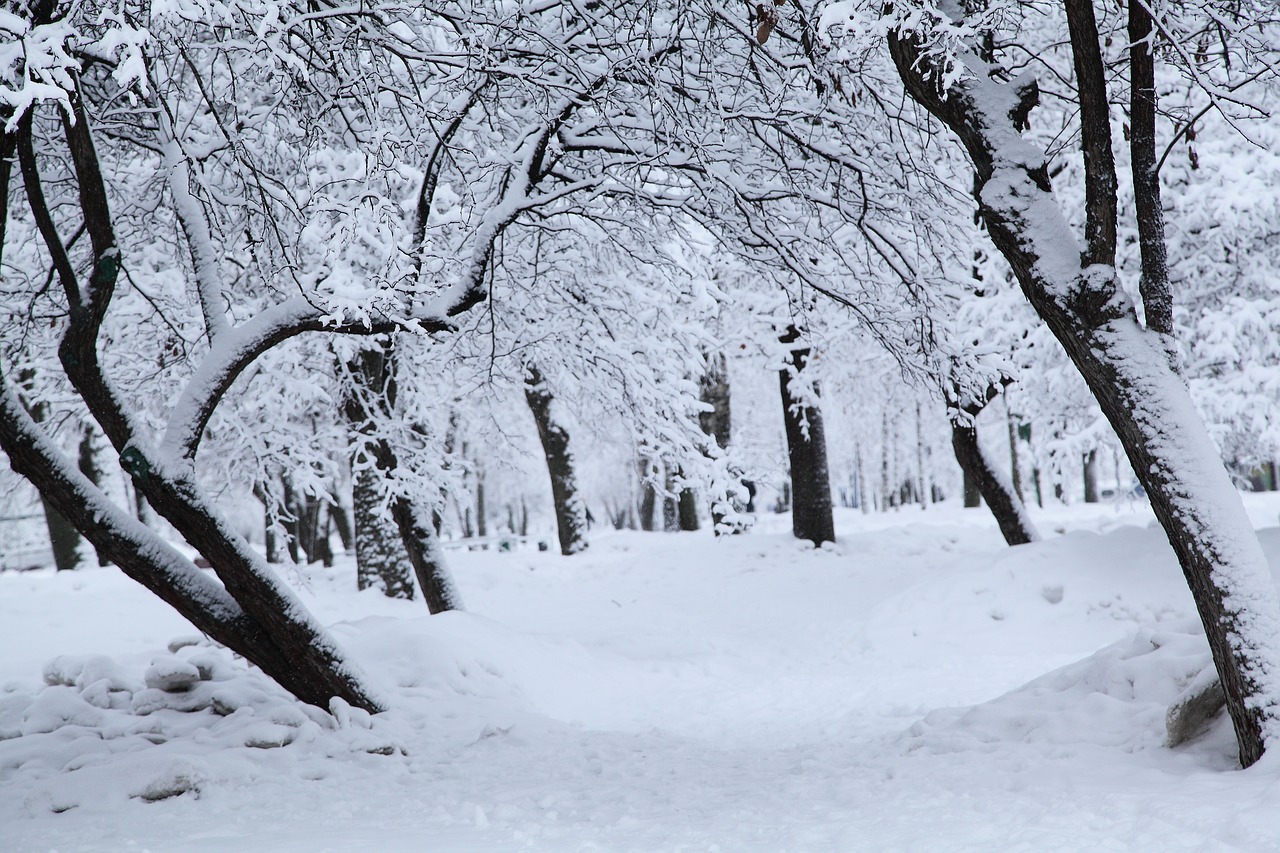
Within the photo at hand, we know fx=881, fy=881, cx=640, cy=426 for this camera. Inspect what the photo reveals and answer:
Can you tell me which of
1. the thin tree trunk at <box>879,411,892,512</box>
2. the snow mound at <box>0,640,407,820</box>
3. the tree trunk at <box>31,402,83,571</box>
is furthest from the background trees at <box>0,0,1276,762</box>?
the thin tree trunk at <box>879,411,892,512</box>

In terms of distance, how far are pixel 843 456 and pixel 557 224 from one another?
30.4 metres

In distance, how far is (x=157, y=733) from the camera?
538cm

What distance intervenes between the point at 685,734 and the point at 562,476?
933cm

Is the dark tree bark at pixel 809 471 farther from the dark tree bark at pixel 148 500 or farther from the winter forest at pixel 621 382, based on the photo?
the dark tree bark at pixel 148 500

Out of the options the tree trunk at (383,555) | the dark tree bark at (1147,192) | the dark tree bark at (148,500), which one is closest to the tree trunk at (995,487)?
the dark tree bark at (1147,192)

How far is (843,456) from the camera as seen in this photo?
Answer: 3666 centimetres

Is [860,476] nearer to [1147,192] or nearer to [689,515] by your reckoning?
[689,515]

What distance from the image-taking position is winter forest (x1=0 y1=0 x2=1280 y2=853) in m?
4.03

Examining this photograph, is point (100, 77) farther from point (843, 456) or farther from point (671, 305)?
point (843, 456)

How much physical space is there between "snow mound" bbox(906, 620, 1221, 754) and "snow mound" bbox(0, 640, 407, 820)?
3401 millimetres

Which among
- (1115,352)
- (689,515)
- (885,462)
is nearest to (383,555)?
(689,515)

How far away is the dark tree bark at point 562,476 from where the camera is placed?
15.4 metres

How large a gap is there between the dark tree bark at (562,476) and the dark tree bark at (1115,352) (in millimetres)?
11133

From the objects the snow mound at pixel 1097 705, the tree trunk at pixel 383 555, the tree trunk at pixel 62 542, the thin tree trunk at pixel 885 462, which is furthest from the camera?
the thin tree trunk at pixel 885 462
